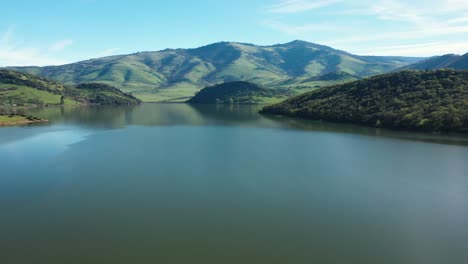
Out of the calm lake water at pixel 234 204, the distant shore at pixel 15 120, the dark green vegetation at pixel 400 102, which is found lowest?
the calm lake water at pixel 234 204

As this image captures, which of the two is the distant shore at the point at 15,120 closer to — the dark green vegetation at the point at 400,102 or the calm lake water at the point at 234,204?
the calm lake water at the point at 234,204

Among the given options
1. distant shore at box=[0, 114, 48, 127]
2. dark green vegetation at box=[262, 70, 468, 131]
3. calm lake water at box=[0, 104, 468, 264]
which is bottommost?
calm lake water at box=[0, 104, 468, 264]

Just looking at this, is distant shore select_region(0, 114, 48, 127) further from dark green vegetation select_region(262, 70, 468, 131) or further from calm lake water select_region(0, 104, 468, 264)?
dark green vegetation select_region(262, 70, 468, 131)

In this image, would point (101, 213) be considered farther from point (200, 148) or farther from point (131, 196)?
point (200, 148)

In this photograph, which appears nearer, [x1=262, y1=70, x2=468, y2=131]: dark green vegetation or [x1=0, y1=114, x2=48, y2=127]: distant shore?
[x1=262, y1=70, x2=468, y2=131]: dark green vegetation

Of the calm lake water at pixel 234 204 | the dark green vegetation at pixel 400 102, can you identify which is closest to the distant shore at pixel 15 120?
the calm lake water at pixel 234 204

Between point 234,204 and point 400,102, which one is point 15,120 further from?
point 400,102

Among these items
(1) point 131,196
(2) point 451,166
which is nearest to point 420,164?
(2) point 451,166

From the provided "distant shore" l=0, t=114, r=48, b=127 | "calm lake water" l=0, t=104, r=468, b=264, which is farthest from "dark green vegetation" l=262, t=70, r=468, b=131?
"distant shore" l=0, t=114, r=48, b=127
